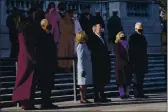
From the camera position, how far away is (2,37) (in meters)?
19.4

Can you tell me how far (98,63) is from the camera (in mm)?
14594

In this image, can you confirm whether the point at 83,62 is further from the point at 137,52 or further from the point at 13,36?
the point at 13,36

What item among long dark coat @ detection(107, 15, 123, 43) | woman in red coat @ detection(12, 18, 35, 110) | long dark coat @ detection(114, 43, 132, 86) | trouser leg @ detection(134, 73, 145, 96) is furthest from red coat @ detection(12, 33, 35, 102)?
long dark coat @ detection(107, 15, 123, 43)

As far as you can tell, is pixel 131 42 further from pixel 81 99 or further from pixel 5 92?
pixel 5 92

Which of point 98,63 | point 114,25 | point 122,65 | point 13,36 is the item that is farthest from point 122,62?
point 114,25

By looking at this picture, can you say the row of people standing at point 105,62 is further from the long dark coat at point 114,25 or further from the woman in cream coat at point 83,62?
the long dark coat at point 114,25

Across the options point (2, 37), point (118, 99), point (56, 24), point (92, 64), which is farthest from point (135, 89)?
point (2, 37)

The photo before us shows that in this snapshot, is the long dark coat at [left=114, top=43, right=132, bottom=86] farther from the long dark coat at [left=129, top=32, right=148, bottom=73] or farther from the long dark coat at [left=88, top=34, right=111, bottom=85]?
the long dark coat at [left=88, top=34, right=111, bottom=85]

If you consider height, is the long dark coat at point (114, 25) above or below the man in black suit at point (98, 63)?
above

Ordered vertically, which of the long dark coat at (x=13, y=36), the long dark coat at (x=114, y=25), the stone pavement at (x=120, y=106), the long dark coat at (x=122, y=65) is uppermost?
the long dark coat at (x=114, y=25)

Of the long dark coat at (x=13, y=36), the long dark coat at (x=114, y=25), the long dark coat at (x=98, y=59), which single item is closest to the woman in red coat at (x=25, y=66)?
the long dark coat at (x=98, y=59)

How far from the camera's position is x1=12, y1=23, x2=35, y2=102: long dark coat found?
13.0 metres

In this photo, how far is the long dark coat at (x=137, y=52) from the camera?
1557cm

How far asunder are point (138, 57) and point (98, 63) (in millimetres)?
1456
